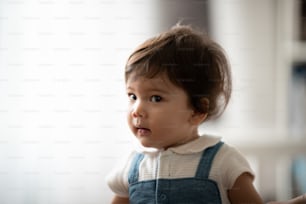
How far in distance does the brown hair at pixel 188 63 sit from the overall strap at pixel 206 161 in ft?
0.14

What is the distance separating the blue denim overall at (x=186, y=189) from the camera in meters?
0.48

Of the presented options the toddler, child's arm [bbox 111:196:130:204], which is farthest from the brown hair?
child's arm [bbox 111:196:130:204]

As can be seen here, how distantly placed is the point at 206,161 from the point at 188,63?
0.34 feet

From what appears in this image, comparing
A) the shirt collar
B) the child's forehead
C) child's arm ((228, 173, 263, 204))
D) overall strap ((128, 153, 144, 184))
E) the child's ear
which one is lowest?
child's arm ((228, 173, 263, 204))

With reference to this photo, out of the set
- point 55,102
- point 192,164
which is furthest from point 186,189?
point 55,102

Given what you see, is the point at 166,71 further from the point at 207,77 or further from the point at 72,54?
the point at 72,54

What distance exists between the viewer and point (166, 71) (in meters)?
0.47

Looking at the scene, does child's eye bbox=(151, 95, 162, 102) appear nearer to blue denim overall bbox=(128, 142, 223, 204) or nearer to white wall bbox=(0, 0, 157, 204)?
blue denim overall bbox=(128, 142, 223, 204)

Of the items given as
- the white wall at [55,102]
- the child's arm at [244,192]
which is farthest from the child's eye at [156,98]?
the white wall at [55,102]

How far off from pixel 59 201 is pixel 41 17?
278mm

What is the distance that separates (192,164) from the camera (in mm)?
494

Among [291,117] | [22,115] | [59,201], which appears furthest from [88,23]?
[291,117]

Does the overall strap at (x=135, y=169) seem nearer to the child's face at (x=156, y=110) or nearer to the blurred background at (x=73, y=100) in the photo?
the child's face at (x=156, y=110)

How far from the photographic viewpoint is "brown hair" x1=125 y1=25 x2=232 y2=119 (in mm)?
473
